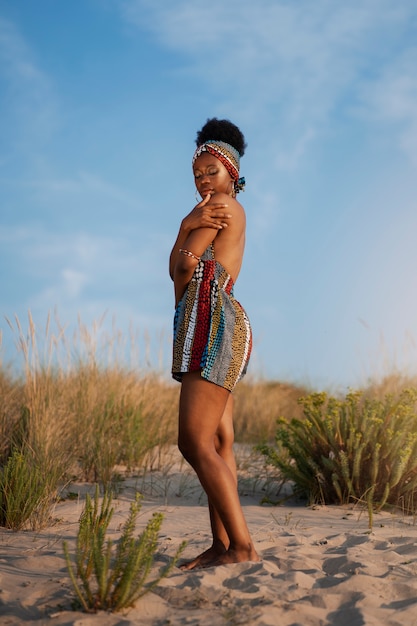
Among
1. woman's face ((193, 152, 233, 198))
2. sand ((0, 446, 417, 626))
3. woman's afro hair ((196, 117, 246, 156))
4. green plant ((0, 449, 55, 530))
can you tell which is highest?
woman's afro hair ((196, 117, 246, 156))

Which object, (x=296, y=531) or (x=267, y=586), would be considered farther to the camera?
(x=296, y=531)

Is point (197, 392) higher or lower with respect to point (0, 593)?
higher

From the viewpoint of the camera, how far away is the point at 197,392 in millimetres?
3625

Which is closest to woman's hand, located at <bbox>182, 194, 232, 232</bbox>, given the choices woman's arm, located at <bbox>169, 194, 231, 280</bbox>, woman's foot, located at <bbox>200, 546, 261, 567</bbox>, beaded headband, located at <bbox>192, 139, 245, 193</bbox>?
woman's arm, located at <bbox>169, 194, 231, 280</bbox>

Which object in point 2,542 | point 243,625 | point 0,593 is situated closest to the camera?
point 243,625

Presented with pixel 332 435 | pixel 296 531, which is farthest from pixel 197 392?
pixel 332 435

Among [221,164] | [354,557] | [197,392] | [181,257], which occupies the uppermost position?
[221,164]

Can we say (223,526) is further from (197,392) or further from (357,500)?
(357,500)

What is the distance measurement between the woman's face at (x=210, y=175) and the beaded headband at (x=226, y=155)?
0.02m

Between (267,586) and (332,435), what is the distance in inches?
116

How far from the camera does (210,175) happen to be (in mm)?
4055

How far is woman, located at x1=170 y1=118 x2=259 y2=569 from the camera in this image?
3.62 metres

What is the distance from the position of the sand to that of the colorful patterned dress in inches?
40.1

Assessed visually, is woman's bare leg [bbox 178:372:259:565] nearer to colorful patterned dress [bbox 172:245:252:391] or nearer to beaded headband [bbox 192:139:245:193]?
colorful patterned dress [bbox 172:245:252:391]
